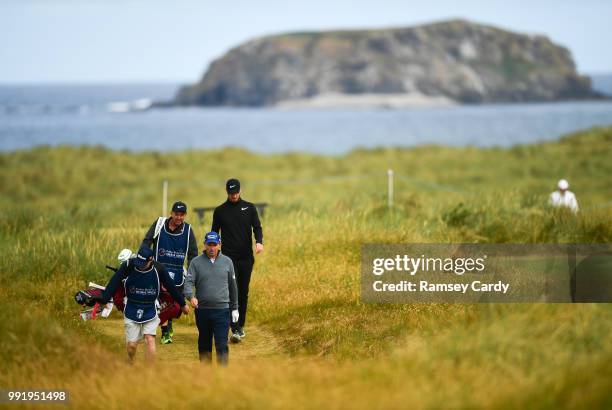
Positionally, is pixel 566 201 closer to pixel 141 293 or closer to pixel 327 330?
pixel 327 330

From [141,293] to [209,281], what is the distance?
72cm

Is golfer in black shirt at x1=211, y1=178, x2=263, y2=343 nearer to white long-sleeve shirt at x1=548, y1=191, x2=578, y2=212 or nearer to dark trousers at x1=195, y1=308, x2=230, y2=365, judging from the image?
dark trousers at x1=195, y1=308, x2=230, y2=365

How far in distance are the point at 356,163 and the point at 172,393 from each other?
41.6 m

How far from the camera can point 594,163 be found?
44.4 meters

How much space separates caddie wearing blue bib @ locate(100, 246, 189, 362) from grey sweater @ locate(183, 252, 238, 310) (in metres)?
0.21

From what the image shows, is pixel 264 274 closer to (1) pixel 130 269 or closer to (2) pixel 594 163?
(1) pixel 130 269

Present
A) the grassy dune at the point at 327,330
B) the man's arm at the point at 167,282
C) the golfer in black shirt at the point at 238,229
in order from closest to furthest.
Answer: the grassy dune at the point at 327,330
the man's arm at the point at 167,282
the golfer in black shirt at the point at 238,229

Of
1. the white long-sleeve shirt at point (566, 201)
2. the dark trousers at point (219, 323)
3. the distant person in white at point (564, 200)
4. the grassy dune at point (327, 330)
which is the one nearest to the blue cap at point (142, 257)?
the dark trousers at point (219, 323)

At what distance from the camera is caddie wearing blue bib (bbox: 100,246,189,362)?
1053 centimetres

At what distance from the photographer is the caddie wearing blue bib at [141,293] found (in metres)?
10.5

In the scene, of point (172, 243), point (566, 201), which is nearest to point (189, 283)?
point (172, 243)

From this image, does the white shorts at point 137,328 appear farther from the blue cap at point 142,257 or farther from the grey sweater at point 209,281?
the blue cap at point 142,257

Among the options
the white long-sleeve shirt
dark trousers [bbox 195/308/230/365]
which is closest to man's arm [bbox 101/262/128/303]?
dark trousers [bbox 195/308/230/365]

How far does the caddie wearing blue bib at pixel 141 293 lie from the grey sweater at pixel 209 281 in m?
0.21
